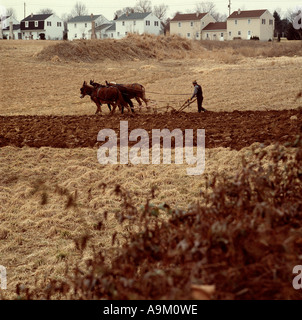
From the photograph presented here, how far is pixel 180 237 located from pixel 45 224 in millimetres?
5956

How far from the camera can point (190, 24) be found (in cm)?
9950

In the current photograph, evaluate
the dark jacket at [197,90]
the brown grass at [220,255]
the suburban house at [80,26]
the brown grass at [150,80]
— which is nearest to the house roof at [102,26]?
the suburban house at [80,26]

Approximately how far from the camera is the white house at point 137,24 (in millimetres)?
A: 90688

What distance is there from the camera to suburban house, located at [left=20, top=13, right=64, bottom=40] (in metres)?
94.6

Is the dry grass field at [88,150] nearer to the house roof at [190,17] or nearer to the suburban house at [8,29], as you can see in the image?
the house roof at [190,17]

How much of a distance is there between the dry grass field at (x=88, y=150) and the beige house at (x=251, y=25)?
38395 mm

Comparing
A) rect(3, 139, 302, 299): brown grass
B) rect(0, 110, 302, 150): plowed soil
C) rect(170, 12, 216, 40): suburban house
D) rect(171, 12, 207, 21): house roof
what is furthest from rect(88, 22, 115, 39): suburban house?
rect(3, 139, 302, 299): brown grass

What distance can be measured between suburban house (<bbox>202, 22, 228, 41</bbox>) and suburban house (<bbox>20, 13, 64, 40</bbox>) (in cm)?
2814

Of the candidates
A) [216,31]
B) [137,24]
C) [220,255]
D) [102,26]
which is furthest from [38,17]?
[220,255]

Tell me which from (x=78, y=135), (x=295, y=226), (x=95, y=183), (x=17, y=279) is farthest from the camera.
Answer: (x=78, y=135)

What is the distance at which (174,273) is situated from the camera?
3.19m

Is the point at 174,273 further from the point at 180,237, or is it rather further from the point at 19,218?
the point at 19,218
